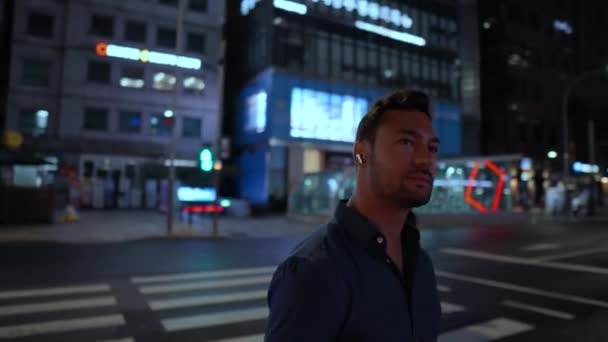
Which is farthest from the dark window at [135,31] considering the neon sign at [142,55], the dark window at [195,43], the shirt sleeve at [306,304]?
the shirt sleeve at [306,304]

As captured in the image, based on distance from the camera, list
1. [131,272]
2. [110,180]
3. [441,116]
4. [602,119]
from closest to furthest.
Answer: [131,272] < [110,180] < [441,116] < [602,119]

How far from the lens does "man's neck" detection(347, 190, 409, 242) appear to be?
155 cm

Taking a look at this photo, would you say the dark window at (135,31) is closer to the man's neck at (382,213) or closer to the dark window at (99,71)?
the dark window at (99,71)

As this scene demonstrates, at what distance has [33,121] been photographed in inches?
1053

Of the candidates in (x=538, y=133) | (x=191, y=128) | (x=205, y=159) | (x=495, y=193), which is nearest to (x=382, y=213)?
(x=205, y=159)

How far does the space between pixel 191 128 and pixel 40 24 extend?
463 inches

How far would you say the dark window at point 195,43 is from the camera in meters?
30.9

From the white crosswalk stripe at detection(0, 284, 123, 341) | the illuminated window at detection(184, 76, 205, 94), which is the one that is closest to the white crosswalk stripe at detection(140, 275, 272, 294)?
the white crosswalk stripe at detection(0, 284, 123, 341)

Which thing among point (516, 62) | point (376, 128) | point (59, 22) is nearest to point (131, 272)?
point (376, 128)

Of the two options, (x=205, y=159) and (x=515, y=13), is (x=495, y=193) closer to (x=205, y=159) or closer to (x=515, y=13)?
(x=205, y=159)

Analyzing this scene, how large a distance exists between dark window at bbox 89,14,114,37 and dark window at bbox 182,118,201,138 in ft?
25.6

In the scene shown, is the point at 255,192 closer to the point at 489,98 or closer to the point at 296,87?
the point at 296,87

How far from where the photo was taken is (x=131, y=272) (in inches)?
307

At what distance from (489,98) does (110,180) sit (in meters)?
36.5
